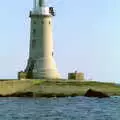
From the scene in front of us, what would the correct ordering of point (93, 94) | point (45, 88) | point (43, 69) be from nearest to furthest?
point (45, 88), point (93, 94), point (43, 69)

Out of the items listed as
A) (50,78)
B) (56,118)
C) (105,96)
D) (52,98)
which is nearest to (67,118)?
(56,118)

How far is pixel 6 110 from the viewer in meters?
45.3

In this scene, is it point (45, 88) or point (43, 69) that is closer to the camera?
point (45, 88)

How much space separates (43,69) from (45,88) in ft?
26.8

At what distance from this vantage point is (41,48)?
243ft

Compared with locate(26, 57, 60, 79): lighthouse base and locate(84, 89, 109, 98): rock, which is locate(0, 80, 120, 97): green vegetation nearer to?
locate(84, 89, 109, 98): rock

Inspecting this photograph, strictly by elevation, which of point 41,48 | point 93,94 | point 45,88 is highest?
point 41,48

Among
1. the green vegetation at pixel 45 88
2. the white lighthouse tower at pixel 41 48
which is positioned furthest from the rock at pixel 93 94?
the white lighthouse tower at pixel 41 48

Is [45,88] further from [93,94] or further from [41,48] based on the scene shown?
[41,48]

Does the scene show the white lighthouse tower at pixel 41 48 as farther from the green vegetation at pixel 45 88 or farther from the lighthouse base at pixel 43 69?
the green vegetation at pixel 45 88

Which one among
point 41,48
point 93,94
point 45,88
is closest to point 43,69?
point 41,48

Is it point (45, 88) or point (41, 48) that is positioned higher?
point (41, 48)

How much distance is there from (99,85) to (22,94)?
33.8 ft

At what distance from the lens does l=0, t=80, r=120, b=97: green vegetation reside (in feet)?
211
